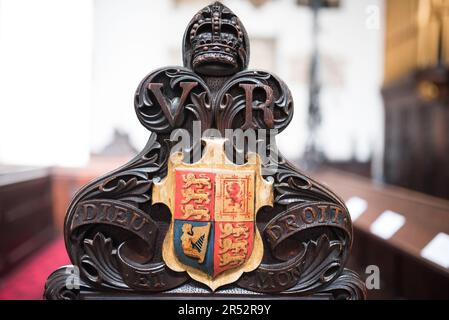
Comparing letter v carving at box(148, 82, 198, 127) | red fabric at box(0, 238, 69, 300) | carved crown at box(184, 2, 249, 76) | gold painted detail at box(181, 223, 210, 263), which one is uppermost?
carved crown at box(184, 2, 249, 76)

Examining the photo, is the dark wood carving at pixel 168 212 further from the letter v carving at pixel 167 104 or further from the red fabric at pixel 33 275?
the red fabric at pixel 33 275

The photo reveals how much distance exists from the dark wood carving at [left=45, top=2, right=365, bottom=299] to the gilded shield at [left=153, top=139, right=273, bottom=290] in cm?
4

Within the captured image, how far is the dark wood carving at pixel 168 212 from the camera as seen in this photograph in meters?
1.00

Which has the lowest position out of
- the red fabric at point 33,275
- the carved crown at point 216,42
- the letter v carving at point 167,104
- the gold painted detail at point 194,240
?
the red fabric at point 33,275

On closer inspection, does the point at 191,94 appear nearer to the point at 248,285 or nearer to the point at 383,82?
the point at 248,285

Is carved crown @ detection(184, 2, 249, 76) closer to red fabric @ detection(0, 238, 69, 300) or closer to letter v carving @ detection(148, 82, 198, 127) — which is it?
letter v carving @ detection(148, 82, 198, 127)

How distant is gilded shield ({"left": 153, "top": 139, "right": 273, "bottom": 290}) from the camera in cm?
98

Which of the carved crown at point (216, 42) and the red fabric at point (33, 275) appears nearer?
the carved crown at point (216, 42)

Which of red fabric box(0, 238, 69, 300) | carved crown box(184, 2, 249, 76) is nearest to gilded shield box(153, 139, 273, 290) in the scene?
carved crown box(184, 2, 249, 76)

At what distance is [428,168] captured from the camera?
469 cm

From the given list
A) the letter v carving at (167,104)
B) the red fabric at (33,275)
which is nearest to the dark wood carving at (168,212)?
the letter v carving at (167,104)

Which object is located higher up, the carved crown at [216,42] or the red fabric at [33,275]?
the carved crown at [216,42]
